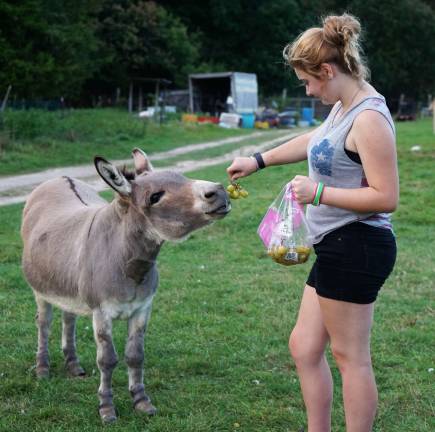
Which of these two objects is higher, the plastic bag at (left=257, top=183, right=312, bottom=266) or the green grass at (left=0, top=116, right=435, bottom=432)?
the plastic bag at (left=257, top=183, right=312, bottom=266)

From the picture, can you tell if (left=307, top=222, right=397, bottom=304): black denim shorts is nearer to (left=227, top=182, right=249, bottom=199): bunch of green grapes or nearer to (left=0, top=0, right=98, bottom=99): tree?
(left=227, top=182, right=249, bottom=199): bunch of green grapes

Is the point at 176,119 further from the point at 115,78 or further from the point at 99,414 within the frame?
the point at 99,414

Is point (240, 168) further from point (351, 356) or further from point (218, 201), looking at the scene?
point (351, 356)

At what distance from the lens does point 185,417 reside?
4.09m

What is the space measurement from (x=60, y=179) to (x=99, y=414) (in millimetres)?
1975

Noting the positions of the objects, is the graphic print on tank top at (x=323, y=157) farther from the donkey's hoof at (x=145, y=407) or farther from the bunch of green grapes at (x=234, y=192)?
the donkey's hoof at (x=145, y=407)

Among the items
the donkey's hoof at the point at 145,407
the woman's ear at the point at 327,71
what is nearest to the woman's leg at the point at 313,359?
the woman's ear at the point at 327,71

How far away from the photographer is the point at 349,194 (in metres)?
2.80

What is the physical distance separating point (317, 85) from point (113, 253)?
5.50ft

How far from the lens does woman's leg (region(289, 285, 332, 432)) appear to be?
3244 mm

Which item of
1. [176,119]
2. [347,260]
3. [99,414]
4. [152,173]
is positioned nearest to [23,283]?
[99,414]

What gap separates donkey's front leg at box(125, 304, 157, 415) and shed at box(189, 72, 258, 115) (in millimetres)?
36508

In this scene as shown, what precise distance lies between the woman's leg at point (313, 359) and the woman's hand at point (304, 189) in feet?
1.92

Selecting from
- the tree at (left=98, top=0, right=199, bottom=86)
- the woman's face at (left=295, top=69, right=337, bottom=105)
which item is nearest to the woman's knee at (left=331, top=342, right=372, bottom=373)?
the woman's face at (left=295, top=69, right=337, bottom=105)
